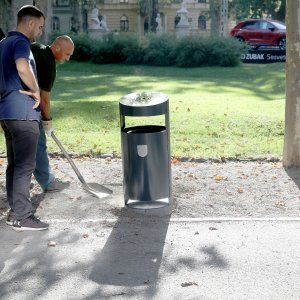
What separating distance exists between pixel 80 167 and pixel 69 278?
155 inches

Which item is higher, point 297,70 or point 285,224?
point 297,70

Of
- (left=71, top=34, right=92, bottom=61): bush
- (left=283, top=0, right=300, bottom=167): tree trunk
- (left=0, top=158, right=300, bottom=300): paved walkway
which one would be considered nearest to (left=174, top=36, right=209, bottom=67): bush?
(left=71, top=34, right=92, bottom=61): bush

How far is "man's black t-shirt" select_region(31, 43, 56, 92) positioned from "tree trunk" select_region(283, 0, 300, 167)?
10.6ft

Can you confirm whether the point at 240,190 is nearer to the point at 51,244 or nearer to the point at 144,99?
the point at 144,99

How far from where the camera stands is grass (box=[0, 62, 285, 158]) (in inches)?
400

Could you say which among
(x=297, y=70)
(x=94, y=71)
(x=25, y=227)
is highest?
(x=297, y=70)

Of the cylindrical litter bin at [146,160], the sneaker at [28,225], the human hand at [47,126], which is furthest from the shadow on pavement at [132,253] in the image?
the human hand at [47,126]

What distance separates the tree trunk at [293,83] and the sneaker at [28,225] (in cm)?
373

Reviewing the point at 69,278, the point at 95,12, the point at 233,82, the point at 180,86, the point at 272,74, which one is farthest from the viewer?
the point at 95,12

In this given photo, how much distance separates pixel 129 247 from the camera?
560 centimetres

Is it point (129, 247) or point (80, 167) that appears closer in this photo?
point (129, 247)

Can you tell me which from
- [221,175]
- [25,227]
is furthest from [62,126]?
[25,227]

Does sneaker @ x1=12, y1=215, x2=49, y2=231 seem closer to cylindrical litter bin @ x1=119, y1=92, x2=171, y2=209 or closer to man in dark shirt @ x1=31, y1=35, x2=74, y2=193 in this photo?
cylindrical litter bin @ x1=119, y1=92, x2=171, y2=209

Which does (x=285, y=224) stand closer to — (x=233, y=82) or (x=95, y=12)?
(x=233, y=82)
